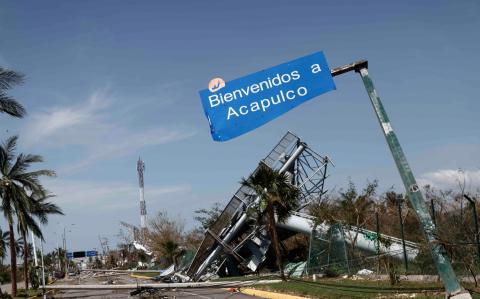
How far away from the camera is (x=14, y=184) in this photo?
111ft

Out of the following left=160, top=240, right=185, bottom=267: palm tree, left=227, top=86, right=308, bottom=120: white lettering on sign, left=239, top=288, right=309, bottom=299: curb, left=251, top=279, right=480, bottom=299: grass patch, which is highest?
left=227, top=86, right=308, bottom=120: white lettering on sign

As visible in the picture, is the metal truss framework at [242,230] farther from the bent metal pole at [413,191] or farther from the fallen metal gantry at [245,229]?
the bent metal pole at [413,191]

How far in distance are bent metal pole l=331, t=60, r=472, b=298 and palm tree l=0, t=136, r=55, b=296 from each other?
101ft

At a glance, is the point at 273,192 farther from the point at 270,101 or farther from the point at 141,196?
the point at 141,196

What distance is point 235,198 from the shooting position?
36969 mm

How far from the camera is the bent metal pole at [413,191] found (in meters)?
6.95

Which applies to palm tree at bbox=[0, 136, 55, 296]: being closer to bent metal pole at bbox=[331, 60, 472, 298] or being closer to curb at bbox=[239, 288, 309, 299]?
curb at bbox=[239, 288, 309, 299]

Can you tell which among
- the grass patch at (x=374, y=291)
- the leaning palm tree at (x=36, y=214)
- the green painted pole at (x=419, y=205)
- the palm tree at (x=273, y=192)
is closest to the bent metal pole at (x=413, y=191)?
the green painted pole at (x=419, y=205)

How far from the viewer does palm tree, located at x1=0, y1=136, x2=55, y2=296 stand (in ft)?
110

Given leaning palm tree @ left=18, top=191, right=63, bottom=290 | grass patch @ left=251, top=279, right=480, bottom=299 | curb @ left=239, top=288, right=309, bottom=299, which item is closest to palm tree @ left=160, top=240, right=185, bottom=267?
leaning palm tree @ left=18, top=191, right=63, bottom=290

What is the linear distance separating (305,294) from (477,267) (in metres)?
6.31

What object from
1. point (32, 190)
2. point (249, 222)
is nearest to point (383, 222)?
point (249, 222)

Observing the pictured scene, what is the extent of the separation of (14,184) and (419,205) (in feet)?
105

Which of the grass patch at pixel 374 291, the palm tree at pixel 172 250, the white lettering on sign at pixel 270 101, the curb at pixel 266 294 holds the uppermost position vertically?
the white lettering on sign at pixel 270 101
